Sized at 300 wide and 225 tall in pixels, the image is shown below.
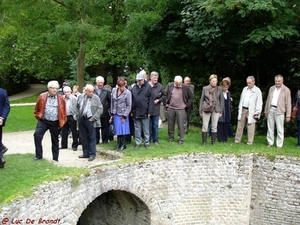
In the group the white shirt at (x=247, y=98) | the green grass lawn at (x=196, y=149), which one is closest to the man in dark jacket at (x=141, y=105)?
the green grass lawn at (x=196, y=149)

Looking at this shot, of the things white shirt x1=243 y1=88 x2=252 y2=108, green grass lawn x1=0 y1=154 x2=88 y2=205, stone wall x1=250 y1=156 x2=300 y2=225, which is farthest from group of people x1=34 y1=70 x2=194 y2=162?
stone wall x1=250 y1=156 x2=300 y2=225

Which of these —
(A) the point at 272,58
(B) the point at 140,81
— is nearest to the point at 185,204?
(B) the point at 140,81

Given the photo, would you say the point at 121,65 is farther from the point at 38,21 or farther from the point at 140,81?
the point at 140,81

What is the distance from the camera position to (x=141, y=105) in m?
9.98

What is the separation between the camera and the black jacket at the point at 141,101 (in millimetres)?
10008

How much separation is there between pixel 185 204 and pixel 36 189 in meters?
4.52

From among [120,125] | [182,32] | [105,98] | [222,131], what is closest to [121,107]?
[120,125]

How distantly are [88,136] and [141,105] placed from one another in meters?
1.61

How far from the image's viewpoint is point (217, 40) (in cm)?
1284

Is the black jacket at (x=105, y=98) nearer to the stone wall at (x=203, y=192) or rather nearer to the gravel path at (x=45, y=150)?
the gravel path at (x=45, y=150)

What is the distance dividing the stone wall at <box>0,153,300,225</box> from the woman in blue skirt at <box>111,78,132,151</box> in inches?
45.8

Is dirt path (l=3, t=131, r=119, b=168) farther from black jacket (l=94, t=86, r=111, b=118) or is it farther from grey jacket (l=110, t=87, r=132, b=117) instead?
grey jacket (l=110, t=87, r=132, b=117)

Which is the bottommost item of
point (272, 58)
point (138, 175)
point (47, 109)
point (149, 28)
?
point (138, 175)

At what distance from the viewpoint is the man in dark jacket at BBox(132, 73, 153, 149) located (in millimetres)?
10016
